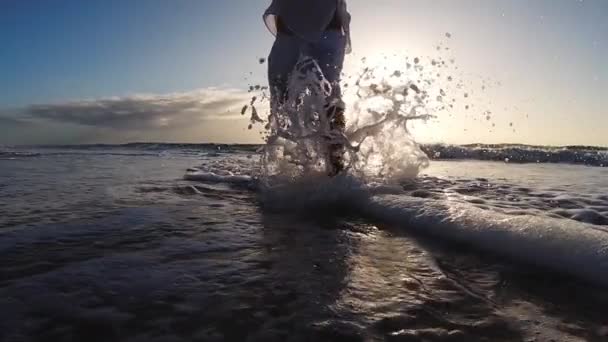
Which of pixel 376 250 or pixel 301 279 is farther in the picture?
pixel 376 250

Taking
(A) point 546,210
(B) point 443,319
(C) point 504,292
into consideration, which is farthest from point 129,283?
(A) point 546,210

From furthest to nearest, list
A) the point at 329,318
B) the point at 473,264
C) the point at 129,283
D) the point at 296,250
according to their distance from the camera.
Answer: the point at 296,250, the point at 473,264, the point at 129,283, the point at 329,318

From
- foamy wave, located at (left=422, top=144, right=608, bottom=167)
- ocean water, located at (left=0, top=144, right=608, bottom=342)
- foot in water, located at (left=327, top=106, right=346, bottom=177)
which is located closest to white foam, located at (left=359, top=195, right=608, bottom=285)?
ocean water, located at (left=0, top=144, right=608, bottom=342)

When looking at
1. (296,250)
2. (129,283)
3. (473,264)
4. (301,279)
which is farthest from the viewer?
(296,250)

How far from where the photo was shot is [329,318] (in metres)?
1.26

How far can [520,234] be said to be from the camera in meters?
2.02

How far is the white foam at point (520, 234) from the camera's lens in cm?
173

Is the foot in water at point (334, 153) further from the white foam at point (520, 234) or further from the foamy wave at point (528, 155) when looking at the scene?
the foamy wave at point (528, 155)

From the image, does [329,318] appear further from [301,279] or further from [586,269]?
[586,269]

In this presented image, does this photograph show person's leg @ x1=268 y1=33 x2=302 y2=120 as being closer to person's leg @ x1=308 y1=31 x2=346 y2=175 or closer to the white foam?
person's leg @ x1=308 y1=31 x2=346 y2=175

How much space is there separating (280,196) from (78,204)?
1401 millimetres

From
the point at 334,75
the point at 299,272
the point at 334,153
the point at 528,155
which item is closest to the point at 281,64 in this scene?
the point at 334,75

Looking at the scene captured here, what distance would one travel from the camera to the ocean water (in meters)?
1.20

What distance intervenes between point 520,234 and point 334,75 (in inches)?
104
